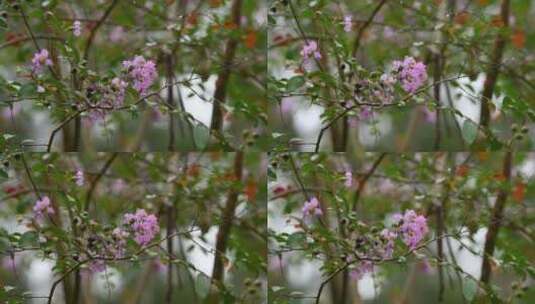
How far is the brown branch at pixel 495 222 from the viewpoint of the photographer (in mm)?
2301

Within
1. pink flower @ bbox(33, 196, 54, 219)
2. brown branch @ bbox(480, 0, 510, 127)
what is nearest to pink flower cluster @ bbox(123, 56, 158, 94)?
pink flower @ bbox(33, 196, 54, 219)

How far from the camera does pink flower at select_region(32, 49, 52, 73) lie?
7.40 ft

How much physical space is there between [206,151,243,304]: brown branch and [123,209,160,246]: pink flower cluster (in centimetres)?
17

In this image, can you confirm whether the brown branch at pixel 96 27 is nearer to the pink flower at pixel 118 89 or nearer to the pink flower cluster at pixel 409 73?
the pink flower at pixel 118 89

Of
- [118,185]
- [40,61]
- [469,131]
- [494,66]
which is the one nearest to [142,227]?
[118,185]

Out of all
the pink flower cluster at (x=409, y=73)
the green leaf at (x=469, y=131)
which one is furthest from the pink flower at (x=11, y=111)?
the green leaf at (x=469, y=131)

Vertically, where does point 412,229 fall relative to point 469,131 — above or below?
below

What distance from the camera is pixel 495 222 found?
2.33 metres

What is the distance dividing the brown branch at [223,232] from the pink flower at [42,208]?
1.44 ft

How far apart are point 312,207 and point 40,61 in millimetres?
793

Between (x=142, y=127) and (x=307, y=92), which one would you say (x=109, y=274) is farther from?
(x=307, y=92)

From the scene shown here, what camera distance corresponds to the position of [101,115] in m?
2.25

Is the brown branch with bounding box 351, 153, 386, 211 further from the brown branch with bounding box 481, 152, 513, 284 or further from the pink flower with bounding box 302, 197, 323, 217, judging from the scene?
the brown branch with bounding box 481, 152, 513, 284

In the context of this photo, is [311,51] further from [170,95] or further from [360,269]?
[360,269]
